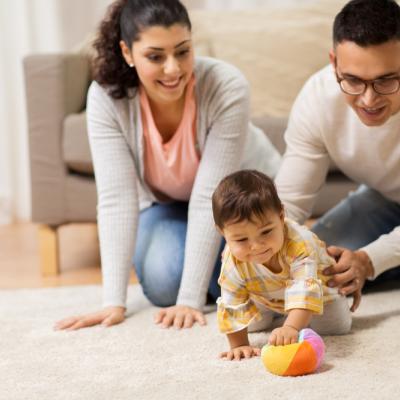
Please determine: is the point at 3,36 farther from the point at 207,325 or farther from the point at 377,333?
the point at 377,333

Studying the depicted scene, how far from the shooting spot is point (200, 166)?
1.82m

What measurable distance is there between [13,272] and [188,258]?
88cm

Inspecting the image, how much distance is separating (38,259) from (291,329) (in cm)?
145

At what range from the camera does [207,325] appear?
66.5 inches

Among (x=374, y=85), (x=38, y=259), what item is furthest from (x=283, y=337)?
(x=38, y=259)

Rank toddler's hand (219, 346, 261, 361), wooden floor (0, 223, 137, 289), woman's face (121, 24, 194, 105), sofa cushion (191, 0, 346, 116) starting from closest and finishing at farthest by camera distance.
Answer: toddler's hand (219, 346, 261, 361) → woman's face (121, 24, 194, 105) → wooden floor (0, 223, 137, 289) → sofa cushion (191, 0, 346, 116)

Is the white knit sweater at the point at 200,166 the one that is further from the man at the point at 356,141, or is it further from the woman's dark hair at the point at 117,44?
the man at the point at 356,141

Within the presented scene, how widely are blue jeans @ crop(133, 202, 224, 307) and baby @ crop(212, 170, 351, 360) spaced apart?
0.37m

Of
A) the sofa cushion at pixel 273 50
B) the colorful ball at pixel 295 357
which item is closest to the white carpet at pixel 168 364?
the colorful ball at pixel 295 357

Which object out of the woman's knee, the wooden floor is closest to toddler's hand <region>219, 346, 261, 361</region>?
the woman's knee

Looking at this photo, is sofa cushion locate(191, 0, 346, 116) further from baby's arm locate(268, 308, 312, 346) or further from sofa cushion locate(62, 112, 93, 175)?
baby's arm locate(268, 308, 312, 346)

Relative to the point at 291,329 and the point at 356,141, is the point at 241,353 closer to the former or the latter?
the point at 291,329

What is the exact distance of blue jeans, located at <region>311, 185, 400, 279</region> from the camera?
196cm

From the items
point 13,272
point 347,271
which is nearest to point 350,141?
point 347,271
